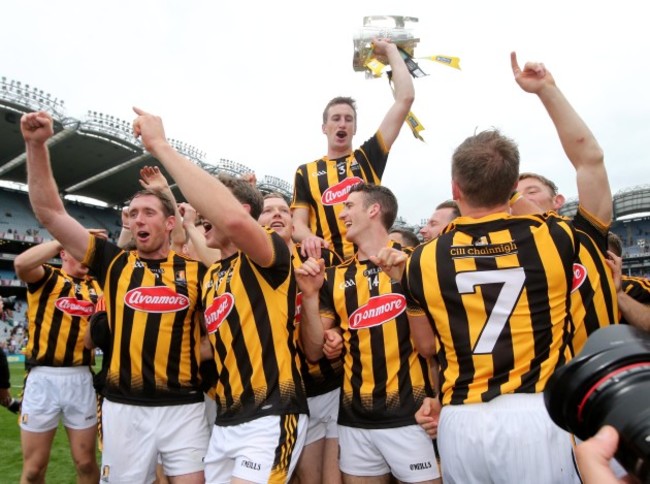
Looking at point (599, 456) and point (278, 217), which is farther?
point (278, 217)

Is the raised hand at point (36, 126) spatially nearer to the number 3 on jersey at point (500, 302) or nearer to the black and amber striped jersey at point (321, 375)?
the black and amber striped jersey at point (321, 375)

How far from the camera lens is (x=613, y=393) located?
0.83 metres

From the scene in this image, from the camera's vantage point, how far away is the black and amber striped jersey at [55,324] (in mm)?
5004

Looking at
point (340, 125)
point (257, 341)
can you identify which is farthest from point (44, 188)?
point (340, 125)

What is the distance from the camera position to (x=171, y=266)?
3367 millimetres

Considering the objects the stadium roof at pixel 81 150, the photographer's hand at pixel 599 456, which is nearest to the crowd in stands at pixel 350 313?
the photographer's hand at pixel 599 456

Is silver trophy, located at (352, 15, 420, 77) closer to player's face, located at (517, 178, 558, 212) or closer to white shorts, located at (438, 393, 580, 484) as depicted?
player's face, located at (517, 178, 558, 212)

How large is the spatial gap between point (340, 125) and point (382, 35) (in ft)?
2.52

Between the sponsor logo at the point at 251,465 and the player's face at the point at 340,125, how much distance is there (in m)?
2.71

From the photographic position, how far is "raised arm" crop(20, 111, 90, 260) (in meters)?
2.90

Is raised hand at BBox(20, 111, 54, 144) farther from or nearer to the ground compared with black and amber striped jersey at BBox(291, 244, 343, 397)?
farther from the ground

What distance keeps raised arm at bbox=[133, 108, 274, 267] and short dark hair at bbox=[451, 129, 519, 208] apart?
938mm

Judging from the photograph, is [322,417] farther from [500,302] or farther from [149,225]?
[500,302]

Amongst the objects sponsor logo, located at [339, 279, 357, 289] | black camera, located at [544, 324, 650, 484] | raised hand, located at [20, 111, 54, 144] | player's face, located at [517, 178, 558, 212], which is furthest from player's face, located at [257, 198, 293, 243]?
black camera, located at [544, 324, 650, 484]
